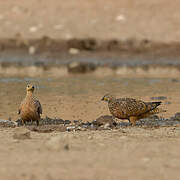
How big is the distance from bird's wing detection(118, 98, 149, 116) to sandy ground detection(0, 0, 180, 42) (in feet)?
50.4

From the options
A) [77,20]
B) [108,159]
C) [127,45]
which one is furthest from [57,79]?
[108,159]

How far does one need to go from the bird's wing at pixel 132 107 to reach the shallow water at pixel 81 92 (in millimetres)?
1148

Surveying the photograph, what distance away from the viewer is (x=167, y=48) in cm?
2412

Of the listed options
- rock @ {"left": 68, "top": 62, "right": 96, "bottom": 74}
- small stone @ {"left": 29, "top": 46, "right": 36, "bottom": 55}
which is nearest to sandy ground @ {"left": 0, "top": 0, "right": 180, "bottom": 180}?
rock @ {"left": 68, "top": 62, "right": 96, "bottom": 74}

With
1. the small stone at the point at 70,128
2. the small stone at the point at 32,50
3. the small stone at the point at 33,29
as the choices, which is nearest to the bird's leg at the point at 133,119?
the small stone at the point at 70,128

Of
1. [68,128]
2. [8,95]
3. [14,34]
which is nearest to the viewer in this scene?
[68,128]

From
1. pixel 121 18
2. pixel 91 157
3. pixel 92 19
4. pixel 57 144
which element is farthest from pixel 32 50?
pixel 91 157

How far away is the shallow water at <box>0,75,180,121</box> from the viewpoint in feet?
37.8

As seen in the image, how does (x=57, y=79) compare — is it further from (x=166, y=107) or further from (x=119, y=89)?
(x=166, y=107)

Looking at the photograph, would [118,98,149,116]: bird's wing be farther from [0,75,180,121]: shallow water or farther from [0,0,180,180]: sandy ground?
[0,75,180,121]: shallow water

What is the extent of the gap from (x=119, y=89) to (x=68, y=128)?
6.43 meters

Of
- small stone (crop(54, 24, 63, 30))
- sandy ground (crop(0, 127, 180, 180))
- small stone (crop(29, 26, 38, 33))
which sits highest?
small stone (crop(54, 24, 63, 30))

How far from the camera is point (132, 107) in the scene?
31.1ft

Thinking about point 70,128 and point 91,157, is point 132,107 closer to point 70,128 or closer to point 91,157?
point 70,128
